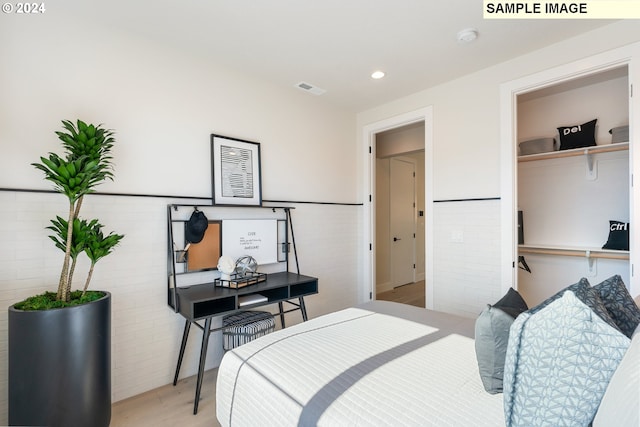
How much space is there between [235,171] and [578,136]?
309cm

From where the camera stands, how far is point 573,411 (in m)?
0.74

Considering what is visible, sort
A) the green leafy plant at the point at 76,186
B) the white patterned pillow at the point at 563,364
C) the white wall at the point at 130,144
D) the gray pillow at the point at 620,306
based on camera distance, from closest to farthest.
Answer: the white patterned pillow at the point at 563,364, the gray pillow at the point at 620,306, the green leafy plant at the point at 76,186, the white wall at the point at 130,144

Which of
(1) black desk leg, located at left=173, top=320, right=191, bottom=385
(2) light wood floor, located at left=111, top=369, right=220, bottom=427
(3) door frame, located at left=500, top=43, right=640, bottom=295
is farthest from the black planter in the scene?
(3) door frame, located at left=500, top=43, right=640, bottom=295

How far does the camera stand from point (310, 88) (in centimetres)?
313

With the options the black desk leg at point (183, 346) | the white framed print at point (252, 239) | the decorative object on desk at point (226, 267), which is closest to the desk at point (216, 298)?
the black desk leg at point (183, 346)

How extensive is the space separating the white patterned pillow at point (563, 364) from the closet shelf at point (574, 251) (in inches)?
102

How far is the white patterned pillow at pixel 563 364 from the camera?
73 cm

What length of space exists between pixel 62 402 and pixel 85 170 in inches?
44.7

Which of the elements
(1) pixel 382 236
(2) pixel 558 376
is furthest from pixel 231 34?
(1) pixel 382 236

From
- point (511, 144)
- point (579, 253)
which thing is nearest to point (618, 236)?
point (579, 253)

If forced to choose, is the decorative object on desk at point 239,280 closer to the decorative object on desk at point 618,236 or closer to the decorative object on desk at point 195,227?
the decorative object on desk at point 195,227

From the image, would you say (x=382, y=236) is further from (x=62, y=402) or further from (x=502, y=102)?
(x=62, y=402)

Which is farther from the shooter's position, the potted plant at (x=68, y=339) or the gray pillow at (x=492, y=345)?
the potted plant at (x=68, y=339)

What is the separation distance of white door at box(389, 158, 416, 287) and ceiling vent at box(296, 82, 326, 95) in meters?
2.57
